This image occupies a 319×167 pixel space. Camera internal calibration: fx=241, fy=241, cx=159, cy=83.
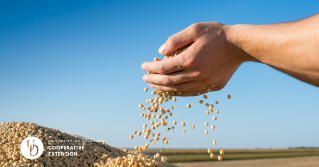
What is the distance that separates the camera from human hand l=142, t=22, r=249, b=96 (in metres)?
1.82

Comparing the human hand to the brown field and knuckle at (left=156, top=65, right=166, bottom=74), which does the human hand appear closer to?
knuckle at (left=156, top=65, right=166, bottom=74)

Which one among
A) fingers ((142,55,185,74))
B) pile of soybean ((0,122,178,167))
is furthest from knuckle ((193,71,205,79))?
pile of soybean ((0,122,178,167))

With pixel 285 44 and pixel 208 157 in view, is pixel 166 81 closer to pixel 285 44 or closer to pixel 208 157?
pixel 285 44

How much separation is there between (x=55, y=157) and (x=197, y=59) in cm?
183

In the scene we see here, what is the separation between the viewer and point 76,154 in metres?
2.64

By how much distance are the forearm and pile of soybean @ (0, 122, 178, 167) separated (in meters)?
1.39

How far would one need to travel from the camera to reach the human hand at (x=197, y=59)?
1818mm

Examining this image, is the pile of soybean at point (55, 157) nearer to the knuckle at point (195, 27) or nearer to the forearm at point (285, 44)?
the knuckle at point (195, 27)

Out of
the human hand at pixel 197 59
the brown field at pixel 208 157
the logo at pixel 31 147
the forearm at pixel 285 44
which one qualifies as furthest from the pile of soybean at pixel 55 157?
the brown field at pixel 208 157

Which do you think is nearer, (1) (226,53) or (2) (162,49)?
(1) (226,53)

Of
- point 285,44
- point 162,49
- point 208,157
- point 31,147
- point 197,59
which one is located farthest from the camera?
point 208,157

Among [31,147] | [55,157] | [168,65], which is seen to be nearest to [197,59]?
[168,65]

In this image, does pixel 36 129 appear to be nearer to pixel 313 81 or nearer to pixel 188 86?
pixel 188 86

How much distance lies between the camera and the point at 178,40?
1908 mm
